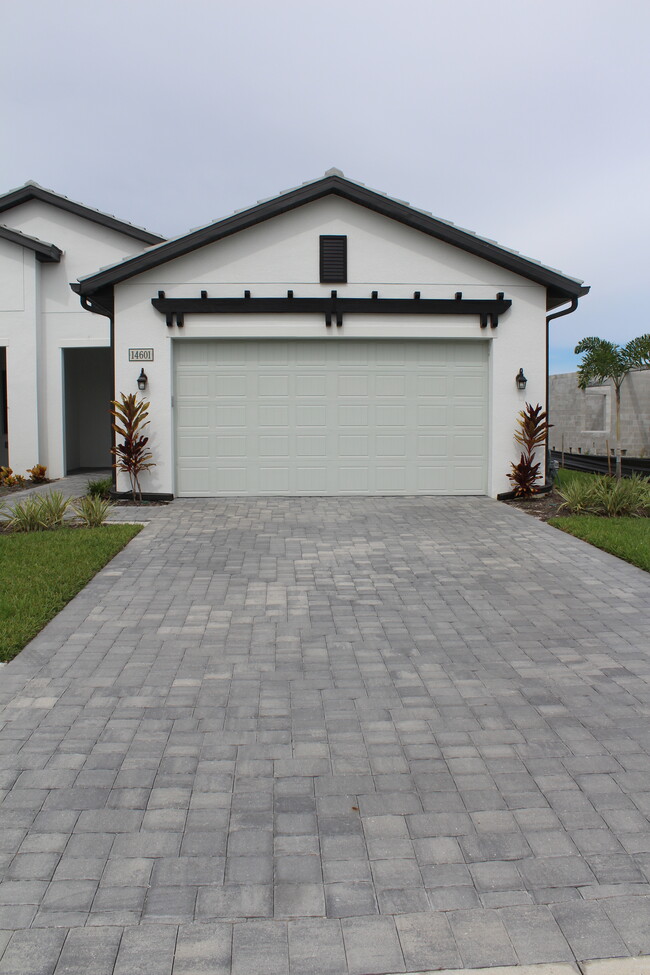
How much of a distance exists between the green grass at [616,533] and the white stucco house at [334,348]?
252cm

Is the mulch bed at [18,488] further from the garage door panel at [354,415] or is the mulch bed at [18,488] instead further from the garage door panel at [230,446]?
the garage door panel at [354,415]

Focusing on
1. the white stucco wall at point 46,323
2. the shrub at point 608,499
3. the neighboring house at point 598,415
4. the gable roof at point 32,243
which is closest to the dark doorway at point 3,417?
the white stucco wall at point 46,323

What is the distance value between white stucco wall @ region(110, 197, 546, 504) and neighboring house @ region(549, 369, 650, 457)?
6463 mm

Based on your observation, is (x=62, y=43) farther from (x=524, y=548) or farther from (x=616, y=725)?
(x=616, y=725)

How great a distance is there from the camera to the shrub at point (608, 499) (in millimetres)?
11109

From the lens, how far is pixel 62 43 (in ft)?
40.8

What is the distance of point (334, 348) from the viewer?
12.6m

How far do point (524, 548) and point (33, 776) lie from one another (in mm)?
6408

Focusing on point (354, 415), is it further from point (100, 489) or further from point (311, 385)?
point (100, 489)

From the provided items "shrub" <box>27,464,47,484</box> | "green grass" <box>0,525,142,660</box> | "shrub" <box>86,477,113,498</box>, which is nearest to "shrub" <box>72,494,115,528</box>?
"green grass" <box>0,525,142,660</box>

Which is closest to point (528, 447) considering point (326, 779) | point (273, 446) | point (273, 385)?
point (273, 446)

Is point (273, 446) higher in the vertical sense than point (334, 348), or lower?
lower

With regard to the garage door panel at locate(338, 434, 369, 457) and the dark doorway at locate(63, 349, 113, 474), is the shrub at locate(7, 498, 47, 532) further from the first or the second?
the dark doorway at locate(63, 349, 113, 474)

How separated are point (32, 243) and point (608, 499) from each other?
12008mm
